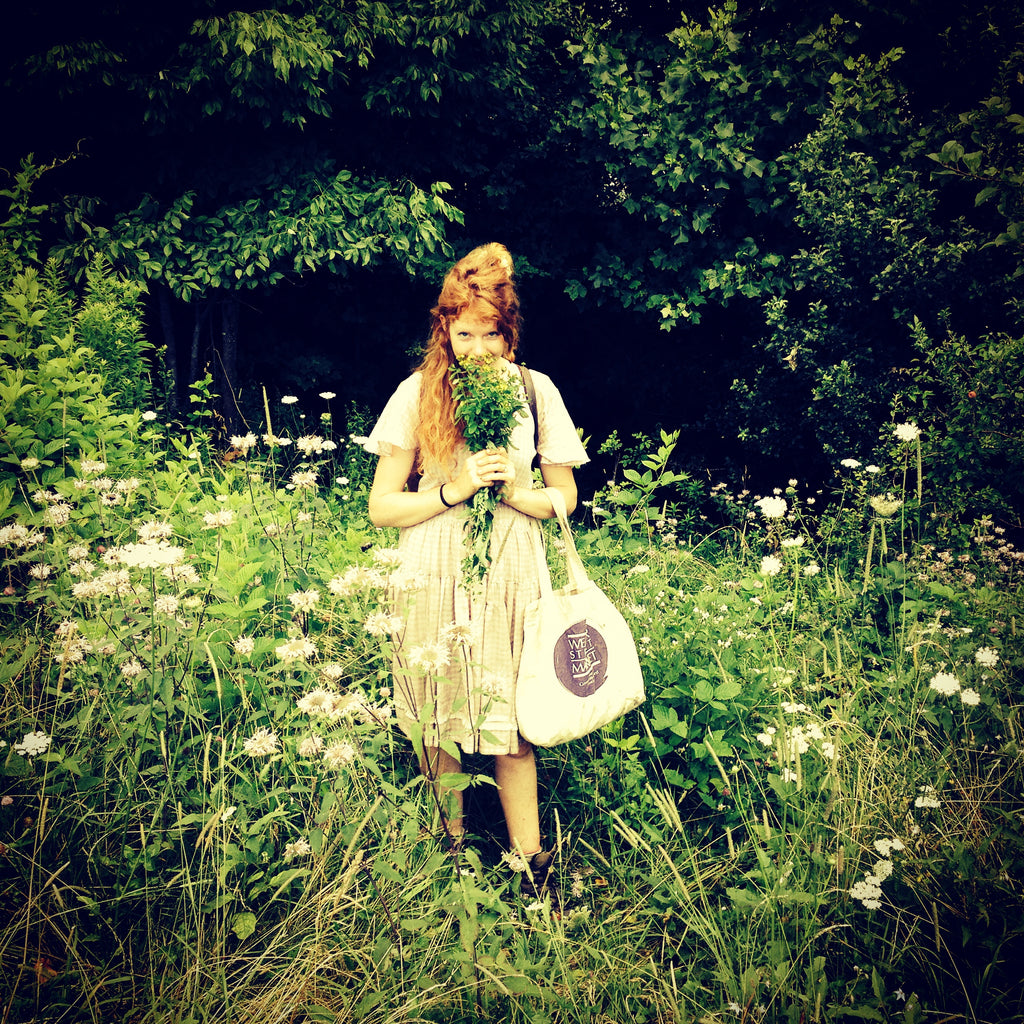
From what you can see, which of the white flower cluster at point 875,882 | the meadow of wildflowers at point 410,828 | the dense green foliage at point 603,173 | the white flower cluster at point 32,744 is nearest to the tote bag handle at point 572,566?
the meadow of wildflowers at point 410,828

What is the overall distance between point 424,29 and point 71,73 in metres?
2.77

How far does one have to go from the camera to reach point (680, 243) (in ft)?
20.1

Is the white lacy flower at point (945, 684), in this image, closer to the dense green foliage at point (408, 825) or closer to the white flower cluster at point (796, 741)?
the dense green foliage at point (408, 825)

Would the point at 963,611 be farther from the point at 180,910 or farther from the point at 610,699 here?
the point at 180,910

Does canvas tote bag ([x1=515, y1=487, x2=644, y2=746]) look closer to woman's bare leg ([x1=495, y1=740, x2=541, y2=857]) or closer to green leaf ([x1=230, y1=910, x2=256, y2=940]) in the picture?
woman's bare leg ([x1=495, y1=740, x2=541, y2=857])

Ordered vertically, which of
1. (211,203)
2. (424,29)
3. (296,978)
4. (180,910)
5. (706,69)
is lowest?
(296,978)

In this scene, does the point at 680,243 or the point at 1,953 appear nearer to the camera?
the point at 1,953

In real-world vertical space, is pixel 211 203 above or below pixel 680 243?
above

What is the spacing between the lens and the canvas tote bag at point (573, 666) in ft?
6.24

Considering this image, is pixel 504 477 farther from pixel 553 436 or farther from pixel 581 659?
pixel 581 659

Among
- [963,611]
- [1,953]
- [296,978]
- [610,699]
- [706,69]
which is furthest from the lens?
[706,69]

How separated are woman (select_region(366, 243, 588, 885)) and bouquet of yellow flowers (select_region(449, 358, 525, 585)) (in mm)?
50

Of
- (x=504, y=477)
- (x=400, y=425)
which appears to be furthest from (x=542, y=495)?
(x=400, y=425)

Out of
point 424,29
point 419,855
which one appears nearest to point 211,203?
point 424,29
